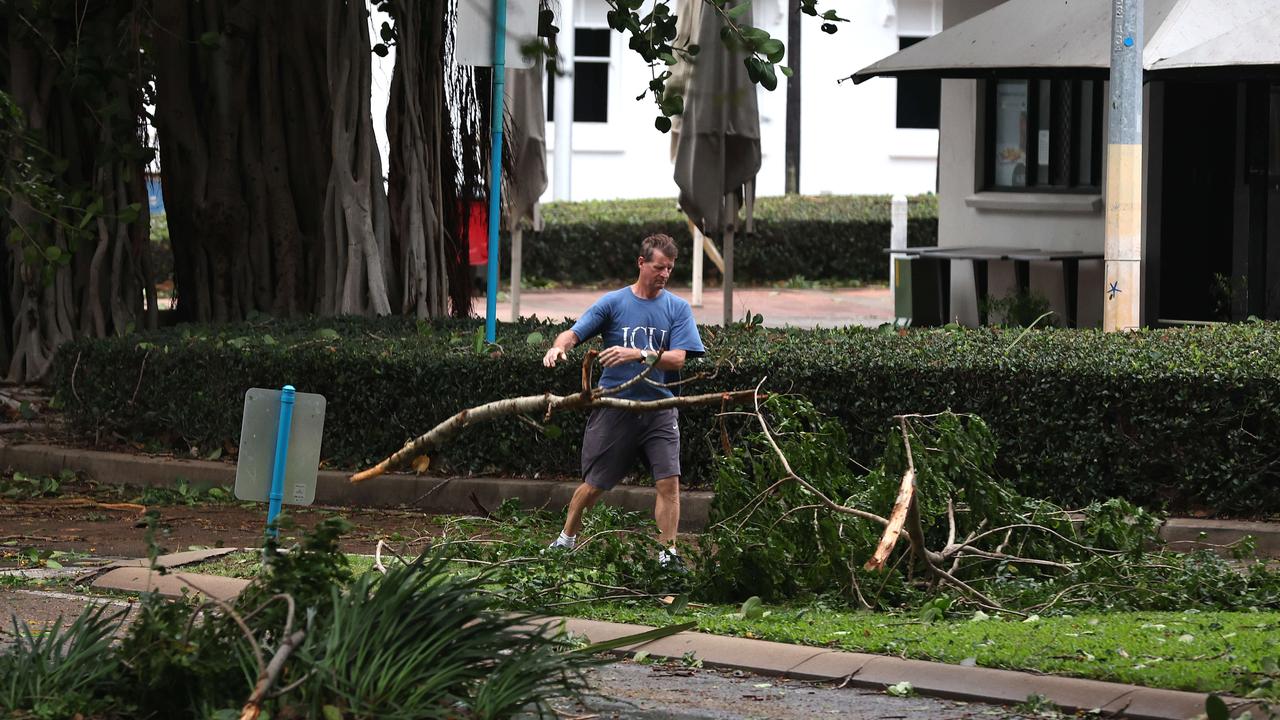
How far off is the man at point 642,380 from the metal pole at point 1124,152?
358 centimetres

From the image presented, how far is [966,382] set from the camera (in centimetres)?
978

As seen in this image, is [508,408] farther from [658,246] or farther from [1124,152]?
[1124,152]

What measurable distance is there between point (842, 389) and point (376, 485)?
3.06 m

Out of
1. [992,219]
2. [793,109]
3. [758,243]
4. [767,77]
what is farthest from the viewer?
[793,109]

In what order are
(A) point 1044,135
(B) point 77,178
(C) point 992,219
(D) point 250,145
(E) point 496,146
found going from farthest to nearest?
(C) point 992,219 < (A) point 1044,135 < (B) point 77,178 < (D) point 250,145 < (E) point 496,146

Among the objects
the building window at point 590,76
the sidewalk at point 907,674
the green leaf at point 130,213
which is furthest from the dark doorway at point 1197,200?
the building window at point 590,76

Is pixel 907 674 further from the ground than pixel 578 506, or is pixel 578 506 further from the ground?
pixel 578 506

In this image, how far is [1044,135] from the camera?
1733 cm

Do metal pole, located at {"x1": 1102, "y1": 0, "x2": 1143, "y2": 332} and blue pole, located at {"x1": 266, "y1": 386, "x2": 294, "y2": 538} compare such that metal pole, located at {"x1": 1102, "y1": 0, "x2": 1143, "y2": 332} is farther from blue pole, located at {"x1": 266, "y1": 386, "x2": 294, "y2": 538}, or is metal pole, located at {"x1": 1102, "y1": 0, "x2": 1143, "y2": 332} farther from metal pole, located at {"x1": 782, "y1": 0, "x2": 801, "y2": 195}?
metal pole, located at {"x1": 782, "y1": 0, "x2": 801, "y2": 195}

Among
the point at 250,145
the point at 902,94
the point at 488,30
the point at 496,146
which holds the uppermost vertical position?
the point at 902,94

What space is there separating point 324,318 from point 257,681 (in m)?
8.16

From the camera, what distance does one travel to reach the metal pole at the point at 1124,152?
Result: 10.8 meters

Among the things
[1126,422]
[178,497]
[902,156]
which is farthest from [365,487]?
[902,156]

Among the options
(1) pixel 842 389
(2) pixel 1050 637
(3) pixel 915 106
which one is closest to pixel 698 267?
(3) pixel 915 106
